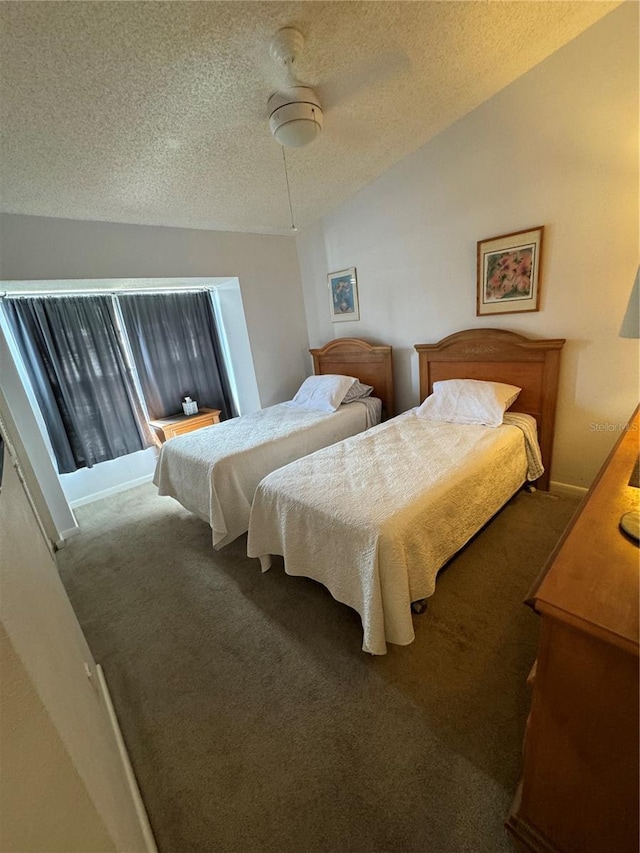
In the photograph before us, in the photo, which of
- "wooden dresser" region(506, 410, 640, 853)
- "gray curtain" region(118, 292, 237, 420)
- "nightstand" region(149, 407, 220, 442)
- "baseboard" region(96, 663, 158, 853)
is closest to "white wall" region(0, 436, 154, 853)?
"baseboard" region(96, 663, 158, 853)

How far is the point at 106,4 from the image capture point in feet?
3.98

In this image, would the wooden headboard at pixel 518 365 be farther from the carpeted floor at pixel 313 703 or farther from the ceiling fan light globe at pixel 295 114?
the ceiling fan light globe at pixel 295 114

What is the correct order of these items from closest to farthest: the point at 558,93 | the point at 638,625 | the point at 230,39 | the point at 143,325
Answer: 1. the point at 638,625
2. the point at 230,39
3. the point at 558,93
4. the point at 143,325

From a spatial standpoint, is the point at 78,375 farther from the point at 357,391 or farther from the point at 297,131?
the point at 297,131

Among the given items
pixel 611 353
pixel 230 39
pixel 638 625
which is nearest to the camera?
pixel 638 625

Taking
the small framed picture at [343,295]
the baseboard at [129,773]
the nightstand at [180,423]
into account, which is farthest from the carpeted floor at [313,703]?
the small framed picture at [343,295]

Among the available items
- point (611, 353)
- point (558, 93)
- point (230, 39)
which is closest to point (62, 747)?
point (230, 39)

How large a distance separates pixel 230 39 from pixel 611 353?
8.49 ft

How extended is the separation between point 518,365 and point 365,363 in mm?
1401

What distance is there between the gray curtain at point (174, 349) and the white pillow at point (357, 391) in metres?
1.80

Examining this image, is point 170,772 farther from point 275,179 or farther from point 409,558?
point 275,179

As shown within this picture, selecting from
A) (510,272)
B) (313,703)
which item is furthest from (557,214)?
(313,703)

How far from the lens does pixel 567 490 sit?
99.8 inches

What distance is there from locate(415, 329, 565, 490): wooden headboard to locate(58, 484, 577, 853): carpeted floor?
28.4 inches
